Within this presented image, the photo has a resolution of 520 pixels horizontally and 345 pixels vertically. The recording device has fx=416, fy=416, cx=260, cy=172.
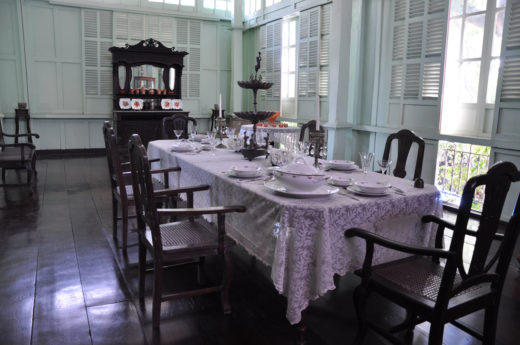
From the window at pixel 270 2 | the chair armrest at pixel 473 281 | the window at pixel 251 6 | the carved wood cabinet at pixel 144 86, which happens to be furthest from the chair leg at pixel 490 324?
the window at pixel 251 6

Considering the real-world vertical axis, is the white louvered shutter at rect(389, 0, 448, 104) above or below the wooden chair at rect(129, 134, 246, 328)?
above

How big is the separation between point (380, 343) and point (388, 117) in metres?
3.82

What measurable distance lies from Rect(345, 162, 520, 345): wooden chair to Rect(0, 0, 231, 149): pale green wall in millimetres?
7383

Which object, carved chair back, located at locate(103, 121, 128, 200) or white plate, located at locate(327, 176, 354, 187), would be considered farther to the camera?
carved chair back, located at locate(103, 121, 128, 200)

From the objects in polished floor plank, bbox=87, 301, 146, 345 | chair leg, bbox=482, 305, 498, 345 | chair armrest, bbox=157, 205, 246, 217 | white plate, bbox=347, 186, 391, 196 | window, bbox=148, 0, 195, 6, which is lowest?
polished floor plank, bbox=87, 301, 146, 345

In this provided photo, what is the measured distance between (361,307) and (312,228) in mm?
435

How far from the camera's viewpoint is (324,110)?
655cm

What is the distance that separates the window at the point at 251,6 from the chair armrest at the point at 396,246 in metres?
7.13

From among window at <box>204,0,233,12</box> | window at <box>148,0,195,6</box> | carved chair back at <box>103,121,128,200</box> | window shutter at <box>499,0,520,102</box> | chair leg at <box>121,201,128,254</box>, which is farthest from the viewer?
window at <box>204,0,233,12</box>

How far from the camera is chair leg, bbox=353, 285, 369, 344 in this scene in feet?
6.23

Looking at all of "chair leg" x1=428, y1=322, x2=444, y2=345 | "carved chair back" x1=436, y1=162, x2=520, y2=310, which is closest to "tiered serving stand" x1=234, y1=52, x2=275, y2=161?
"carved chair back" x1=436, y1=162, x2=520, y2=310

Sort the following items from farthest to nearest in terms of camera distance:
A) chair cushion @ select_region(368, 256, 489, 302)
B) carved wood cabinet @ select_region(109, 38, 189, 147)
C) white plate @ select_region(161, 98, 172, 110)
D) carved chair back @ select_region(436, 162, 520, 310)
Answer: white plate @ select_region(161, 98, 172, 110), carved wood cabinet @ select_region(109, 38, 189, 147), chair cushion @ select_region(368, 256, 489, 302), carved chair back @ select_region(436, 162, 520, 310)

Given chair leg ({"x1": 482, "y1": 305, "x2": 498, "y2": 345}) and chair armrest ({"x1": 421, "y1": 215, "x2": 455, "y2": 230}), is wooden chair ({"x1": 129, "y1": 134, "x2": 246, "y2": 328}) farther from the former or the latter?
chair leg ({"x1": 482, "y1": 305, "x2": 498, "y2": 345})

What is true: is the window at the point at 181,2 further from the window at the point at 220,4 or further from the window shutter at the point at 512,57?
the window shutter at the point at 512,57
